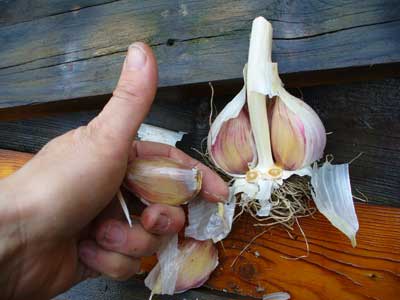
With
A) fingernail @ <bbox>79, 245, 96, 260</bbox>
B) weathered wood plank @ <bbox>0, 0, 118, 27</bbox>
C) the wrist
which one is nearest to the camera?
the wrist

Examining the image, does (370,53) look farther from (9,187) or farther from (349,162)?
(9,187)

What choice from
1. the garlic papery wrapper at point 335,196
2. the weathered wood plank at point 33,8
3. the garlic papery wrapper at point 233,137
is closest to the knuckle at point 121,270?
the garlic papery wrapper at point 233,137

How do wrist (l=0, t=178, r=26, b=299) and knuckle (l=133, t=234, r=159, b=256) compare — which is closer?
wrist (l=0, t=178, r=26, b=299)

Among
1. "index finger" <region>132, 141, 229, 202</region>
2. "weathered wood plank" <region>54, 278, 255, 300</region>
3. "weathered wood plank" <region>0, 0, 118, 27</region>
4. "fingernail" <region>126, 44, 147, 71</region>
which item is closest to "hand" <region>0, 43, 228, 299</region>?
"fingernail" <region>126, 44, 147, 71</region>

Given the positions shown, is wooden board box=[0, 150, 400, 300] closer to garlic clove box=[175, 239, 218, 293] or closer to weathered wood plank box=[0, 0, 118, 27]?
garlic clove box=[175, 239, 218, 293]

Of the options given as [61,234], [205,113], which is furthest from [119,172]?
[205,113]

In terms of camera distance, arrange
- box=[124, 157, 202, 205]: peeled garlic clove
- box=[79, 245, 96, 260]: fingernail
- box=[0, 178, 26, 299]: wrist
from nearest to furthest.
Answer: box=[0, 178, 26, 299]: wrist → box=[124, 157, 202, 205]: peeled garlic clove → box=[79, 245, 96, 260]: fingernail
